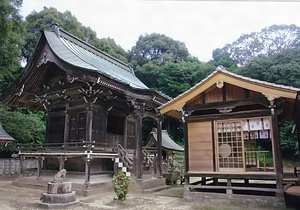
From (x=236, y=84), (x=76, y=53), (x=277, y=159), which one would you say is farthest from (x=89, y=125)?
(x=277, y=159)

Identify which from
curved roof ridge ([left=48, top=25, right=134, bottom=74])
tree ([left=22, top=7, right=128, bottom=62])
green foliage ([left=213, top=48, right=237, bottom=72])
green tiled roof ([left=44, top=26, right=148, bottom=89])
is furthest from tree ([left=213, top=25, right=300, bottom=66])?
green tiled roof ([left=44, top=26, right=148, bottom=89])

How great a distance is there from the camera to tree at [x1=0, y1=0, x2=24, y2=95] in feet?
53.7

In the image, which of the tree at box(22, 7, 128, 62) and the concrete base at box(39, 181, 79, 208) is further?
the tree at box(22, 7, 128, 62)

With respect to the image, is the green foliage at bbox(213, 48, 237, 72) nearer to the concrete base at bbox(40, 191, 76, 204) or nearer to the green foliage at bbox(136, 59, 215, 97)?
the green foliage at bbox(136, 59, 215, 97)

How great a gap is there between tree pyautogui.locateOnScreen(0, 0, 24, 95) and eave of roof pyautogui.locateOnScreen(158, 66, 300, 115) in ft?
43.3

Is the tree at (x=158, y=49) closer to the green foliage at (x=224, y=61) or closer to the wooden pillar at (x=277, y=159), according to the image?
the green foliage at (x=224, y=61)

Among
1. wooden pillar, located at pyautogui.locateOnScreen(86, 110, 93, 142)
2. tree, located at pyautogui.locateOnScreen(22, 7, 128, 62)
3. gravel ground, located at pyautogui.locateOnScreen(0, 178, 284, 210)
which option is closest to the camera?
gravel ground, located at pyautogui.locateOnScreen(0, 178, 284, 210)

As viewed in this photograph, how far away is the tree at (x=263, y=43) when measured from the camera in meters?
42.3

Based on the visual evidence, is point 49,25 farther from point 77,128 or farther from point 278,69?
point 278,69

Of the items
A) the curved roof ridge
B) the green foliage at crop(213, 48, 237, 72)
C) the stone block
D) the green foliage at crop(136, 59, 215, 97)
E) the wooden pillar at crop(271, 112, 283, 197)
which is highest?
the green foliage at crop(213, 48, 237, 72)

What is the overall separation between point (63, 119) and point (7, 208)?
6414mm

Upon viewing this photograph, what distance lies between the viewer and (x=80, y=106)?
12461 mm

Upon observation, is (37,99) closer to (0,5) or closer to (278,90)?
(0,5)

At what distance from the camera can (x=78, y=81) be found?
39.6ft
